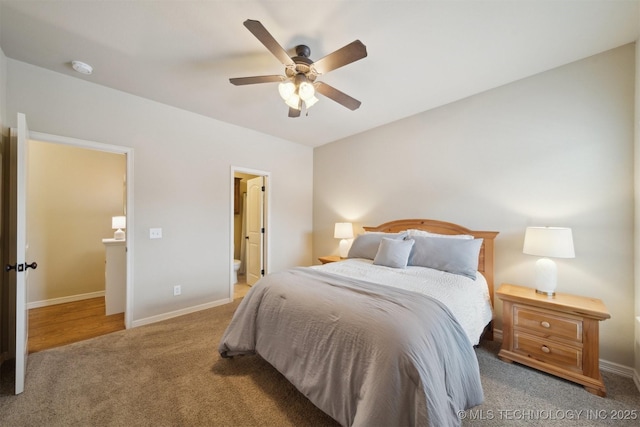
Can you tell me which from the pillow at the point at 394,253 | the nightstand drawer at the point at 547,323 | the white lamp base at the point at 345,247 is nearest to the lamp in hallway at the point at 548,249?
the nightstand drawer at the point at 547,323

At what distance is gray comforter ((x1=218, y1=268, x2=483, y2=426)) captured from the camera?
1.11m

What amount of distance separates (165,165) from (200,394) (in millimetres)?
2554

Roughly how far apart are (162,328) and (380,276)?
2.52 meters

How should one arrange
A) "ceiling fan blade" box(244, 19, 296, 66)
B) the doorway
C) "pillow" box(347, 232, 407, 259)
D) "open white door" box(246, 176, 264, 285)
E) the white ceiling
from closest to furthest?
1. "ceiling fan blade" box(244, 19, 296, 66)
2. the white ceiling
3. "pillow" box(347, 232, 407, 259)
4. the doorway
5. "open white door" box(246, 176, 264, 285)

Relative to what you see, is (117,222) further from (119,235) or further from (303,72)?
(303,72)

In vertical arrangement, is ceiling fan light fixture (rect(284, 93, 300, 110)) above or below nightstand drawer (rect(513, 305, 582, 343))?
above

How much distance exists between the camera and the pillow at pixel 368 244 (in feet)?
9.86

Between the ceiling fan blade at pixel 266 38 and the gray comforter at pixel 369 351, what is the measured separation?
1.70 meters

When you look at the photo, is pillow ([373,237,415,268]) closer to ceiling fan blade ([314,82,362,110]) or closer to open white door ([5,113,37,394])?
ceiling fan blade ([314,82,362,110])

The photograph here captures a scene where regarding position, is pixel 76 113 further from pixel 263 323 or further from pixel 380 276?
pixel 380 276

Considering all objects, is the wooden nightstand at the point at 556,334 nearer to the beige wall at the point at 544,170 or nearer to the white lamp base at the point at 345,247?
the beige wall at the point at 544,170

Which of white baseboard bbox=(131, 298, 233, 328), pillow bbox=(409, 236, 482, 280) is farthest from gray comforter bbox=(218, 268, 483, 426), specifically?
white baseboard bbox=(131, 298, 233, 328)

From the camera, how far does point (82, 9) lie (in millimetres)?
1646

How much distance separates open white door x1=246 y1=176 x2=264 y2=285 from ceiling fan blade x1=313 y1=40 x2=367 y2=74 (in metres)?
2.66
